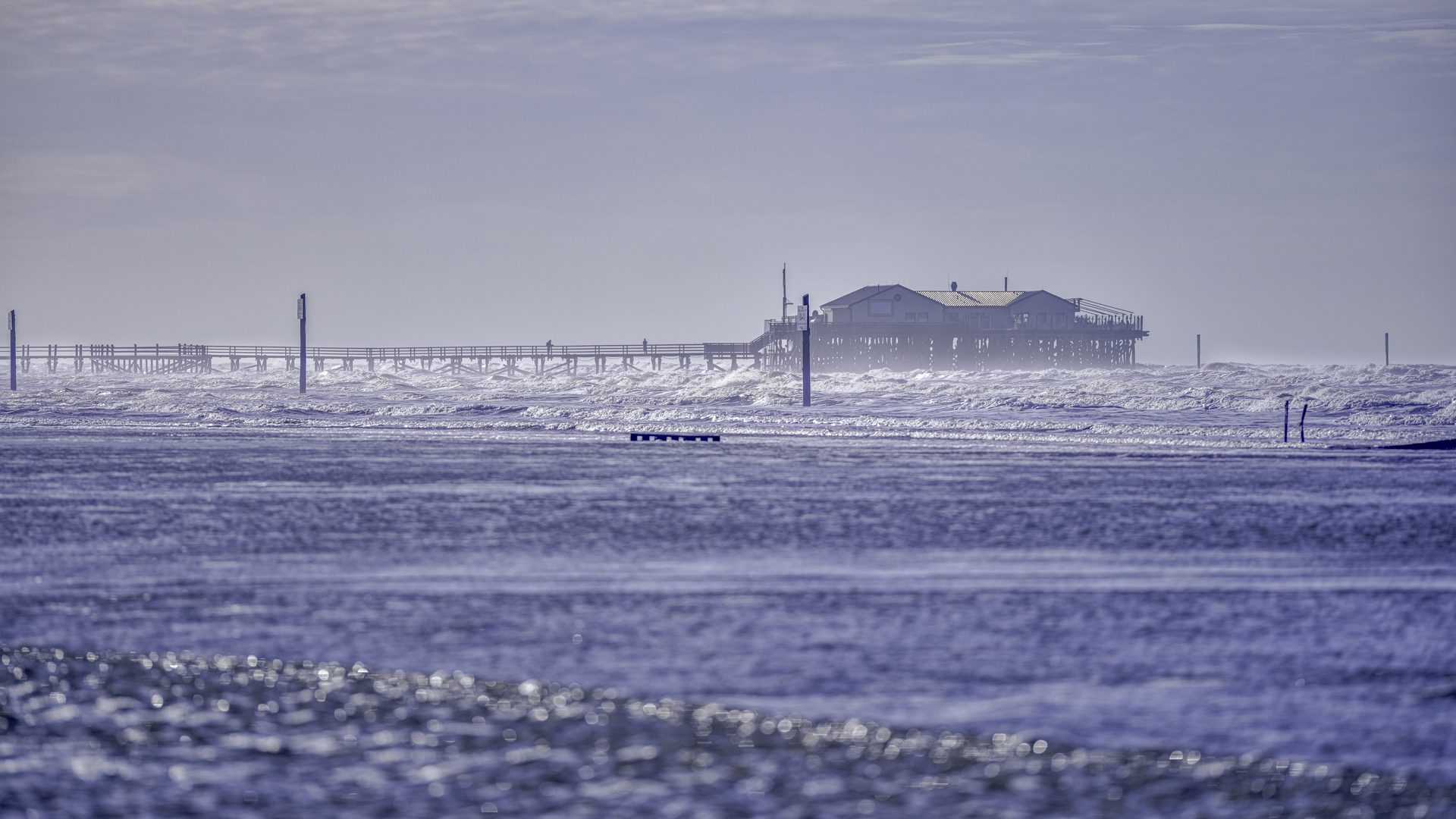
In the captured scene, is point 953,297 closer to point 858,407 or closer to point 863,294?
point 863,294

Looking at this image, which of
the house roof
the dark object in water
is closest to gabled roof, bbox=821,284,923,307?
the house roof

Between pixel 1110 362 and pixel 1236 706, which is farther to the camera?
pixel 1110 362

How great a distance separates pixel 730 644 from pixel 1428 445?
21055 mm

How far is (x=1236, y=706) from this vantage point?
5.62 meters

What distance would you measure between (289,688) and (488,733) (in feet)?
3.92

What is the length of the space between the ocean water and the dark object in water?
6.39 metres

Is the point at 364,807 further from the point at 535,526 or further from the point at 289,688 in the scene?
the point at 535,526

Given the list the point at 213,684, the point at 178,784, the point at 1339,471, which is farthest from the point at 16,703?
the point at 1339,471

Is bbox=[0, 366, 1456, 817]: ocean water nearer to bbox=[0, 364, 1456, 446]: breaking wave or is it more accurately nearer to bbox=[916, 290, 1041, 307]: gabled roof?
bbox=[0, 364, 1456, 446]: breaking wave

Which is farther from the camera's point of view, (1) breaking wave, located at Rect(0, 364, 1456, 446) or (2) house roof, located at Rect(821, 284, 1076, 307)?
(2) house roof, located at Rect(821, 284, 1076, 307)

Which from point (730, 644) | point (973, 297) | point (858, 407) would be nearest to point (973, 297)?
point (973, 297)

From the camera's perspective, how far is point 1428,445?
24344 millimetres

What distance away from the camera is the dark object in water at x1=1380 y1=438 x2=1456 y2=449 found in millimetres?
24047

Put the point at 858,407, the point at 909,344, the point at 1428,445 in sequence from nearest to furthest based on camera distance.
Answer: the point at 1428,445
the point at 858,407
the point at 909,344
